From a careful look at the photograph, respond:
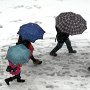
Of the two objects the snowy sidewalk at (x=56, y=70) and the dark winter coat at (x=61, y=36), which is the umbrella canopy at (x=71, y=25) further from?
the snowy sidewalk at (x=56, y=70)

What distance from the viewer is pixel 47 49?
24.5 feet

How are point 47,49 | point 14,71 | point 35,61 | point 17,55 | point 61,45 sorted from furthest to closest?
point 47,49
point 61,45
point 35,61
point 14,71
point 17,55

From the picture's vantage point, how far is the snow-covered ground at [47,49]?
618 centimetres

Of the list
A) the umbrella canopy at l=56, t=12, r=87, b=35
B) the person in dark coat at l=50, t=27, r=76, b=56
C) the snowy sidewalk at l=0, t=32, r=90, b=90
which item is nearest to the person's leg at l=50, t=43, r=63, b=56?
the person in dark coat at l=50, t=27, r=76, b=56

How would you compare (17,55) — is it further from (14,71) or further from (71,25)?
(71,25)

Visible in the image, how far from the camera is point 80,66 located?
22.4 feet

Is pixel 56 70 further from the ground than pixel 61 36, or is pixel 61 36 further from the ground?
pixel 61 36

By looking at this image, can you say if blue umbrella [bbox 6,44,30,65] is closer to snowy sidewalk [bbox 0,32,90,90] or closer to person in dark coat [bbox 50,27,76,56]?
snowy sidewalk [bbox 0,32,90,90]

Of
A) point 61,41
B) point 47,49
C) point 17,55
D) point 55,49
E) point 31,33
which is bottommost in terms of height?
point 47,49

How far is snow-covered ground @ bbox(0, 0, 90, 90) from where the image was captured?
6.18m

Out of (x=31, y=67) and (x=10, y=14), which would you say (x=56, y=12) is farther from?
(x=31, y=67)

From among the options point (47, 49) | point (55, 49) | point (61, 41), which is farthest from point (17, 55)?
point (47, 49)

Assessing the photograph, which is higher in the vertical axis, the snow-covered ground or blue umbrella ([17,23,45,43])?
blue umbrella ([17,23,45,43])

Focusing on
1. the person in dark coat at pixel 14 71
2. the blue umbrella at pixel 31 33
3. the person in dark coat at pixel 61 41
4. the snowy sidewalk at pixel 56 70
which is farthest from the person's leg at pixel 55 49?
the person in dark coat at pixel 14 71
